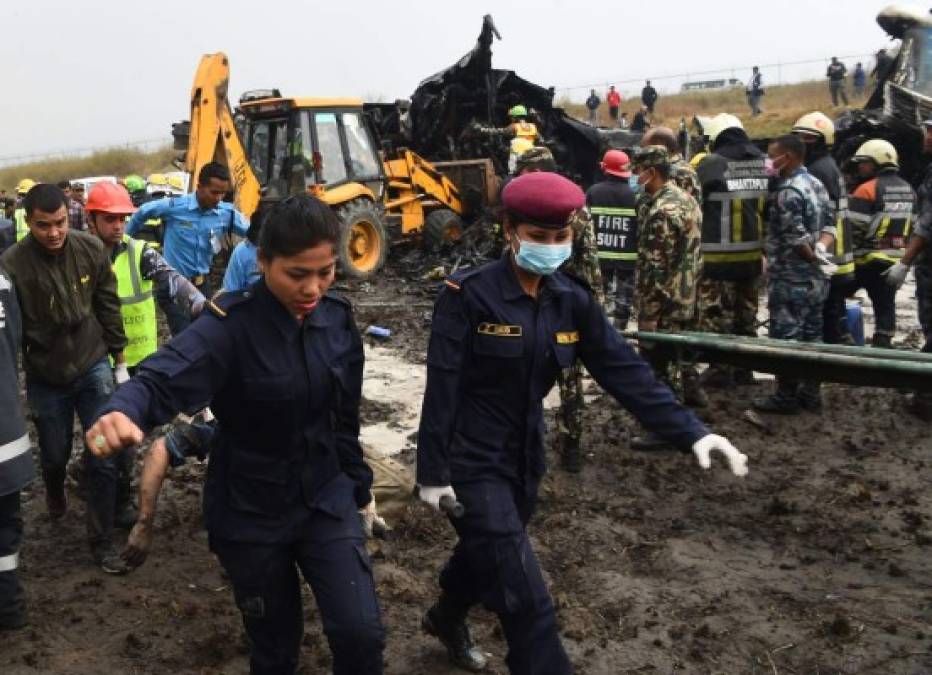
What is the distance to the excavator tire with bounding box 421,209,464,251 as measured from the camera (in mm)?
13414

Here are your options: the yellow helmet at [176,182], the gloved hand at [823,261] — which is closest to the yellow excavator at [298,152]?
the yellow helmet at [176,182]

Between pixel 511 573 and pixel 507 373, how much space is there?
0.64 metres

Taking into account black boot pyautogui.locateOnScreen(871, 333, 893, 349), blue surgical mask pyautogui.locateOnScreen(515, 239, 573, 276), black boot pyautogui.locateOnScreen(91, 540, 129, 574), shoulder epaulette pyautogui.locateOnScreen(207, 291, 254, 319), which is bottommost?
black boot pyautogui.locateOnScreen(91, 540, 129, 574)

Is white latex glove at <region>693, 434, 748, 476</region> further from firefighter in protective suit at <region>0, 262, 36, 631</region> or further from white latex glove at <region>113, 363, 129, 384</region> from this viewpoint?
white latex glove at <region>113, 363, 129, 384</region>

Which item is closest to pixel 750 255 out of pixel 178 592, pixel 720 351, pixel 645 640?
pixel 720 351

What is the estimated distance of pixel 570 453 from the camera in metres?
5.54

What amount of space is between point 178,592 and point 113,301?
4.93 ft

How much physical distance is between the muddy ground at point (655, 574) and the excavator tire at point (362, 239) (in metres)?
6.13

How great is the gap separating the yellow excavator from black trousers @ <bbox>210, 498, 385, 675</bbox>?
9174 mm

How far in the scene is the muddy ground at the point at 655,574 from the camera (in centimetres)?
361

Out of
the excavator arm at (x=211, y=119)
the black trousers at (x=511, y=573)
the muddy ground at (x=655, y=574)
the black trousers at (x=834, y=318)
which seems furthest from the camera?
the excavator arm at (x=211, y=119)

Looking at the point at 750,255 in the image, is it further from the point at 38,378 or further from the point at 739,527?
the point at 38,378

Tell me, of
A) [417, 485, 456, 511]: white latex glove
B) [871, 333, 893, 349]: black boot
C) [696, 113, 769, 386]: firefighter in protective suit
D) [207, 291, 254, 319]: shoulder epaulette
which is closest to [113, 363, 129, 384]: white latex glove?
[207, 291, 254, 319]: shoulder epaulette

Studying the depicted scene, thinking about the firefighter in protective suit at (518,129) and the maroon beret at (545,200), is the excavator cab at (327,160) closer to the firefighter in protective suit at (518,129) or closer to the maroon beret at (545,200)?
the firefighter in protective suit at (518,129)
